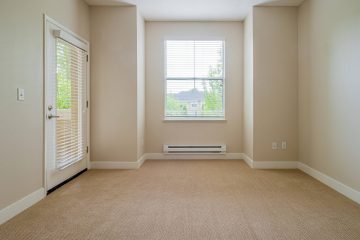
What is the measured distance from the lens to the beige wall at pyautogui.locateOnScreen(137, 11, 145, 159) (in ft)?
17.0

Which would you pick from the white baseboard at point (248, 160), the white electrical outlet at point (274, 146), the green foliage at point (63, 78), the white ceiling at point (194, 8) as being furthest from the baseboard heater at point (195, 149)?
the white ceiling at point (194, 8)

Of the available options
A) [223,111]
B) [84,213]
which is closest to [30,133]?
[84,213]

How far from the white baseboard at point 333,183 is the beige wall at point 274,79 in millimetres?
481

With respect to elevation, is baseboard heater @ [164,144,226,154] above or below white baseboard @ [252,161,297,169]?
above

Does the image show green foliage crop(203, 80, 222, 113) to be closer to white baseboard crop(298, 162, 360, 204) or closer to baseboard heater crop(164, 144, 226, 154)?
baseboard heater crop(164, 144, 226, 154)

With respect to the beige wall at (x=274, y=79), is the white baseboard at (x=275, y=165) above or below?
below

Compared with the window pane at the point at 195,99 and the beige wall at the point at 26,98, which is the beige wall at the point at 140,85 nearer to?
the window pane at the point at 195,99

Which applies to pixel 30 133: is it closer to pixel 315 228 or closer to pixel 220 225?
pixel 220 225

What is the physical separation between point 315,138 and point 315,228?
86.5 inches

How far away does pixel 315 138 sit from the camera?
4.44m

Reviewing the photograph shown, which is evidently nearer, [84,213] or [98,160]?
[84,213]

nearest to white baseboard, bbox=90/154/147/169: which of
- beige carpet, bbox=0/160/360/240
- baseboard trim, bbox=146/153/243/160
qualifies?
beige carpet, bbox=0/160/360/240

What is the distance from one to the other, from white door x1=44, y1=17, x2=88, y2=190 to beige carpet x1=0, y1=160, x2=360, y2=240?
33 centimetres

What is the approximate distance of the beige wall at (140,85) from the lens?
520 centimetres
